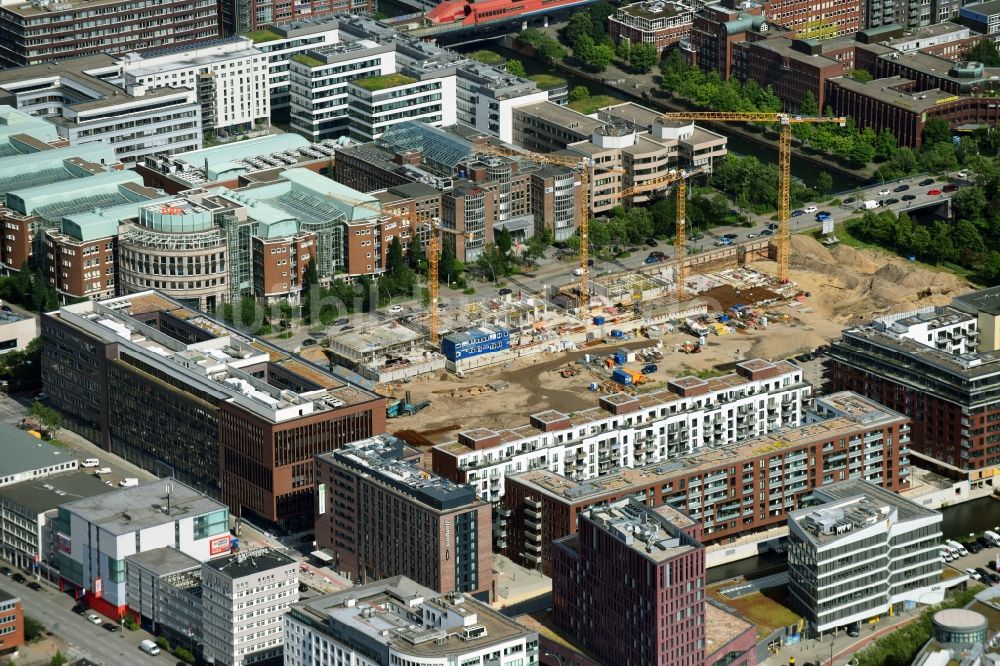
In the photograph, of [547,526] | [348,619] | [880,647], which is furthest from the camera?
[547,526]

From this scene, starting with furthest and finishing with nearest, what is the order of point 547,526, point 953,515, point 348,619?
point 953,515 → point 547,526 → point 348,619

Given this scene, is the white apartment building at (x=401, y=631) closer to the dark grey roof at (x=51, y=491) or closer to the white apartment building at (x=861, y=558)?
the white apartment building at (x=861, y=558)

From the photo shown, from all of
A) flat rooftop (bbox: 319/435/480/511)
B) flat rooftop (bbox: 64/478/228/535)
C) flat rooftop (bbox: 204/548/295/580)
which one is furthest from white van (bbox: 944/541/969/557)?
flat rooftop (bbox: 64/478/228/535)

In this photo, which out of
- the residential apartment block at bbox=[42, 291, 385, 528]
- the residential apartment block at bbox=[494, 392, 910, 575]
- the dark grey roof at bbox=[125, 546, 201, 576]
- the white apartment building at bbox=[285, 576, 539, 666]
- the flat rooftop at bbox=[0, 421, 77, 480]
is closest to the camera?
the white apartment building at bbox=[285, 576, 539, 666]

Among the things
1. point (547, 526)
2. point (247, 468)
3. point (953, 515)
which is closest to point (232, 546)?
point (247, 468)

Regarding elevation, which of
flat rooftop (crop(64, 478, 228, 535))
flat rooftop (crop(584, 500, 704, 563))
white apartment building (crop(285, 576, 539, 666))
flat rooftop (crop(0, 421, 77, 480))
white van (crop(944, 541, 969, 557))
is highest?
flat rooftop (crop(584, 500, 704, 563))

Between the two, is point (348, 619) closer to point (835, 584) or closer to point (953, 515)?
point (835, 584)

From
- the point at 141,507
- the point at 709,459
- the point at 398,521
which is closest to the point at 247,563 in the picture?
the point at 398,521

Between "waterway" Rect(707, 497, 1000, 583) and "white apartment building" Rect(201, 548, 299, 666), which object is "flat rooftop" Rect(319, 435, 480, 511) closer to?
"white apartment building" Rect(201, 548, 299, 666)
